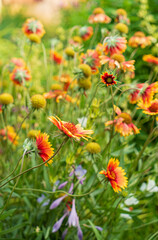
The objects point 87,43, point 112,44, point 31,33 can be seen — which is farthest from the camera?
point 87,43

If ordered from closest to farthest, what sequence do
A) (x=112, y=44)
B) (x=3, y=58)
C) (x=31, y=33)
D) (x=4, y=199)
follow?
1. (x=112, y=44)
2. (x=4, y=199)
3. (x=31, y=33)
4. (x=3, y=58)

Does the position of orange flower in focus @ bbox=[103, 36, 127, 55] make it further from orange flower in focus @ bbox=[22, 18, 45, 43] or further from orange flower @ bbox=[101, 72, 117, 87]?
orange flower in focus @ bbox=[22, 18, 45, 43]

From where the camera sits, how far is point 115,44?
3.10 feet

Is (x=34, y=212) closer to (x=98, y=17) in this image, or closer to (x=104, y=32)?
(x=104, y=32)

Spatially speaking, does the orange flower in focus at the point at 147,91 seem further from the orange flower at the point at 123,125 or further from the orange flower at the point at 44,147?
the orange flower at the point at 44,147

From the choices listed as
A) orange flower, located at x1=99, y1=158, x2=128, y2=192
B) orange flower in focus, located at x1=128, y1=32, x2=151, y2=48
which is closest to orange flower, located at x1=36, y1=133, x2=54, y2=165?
orange flower, located at x1=99, y1=158, x2=128, y2=192

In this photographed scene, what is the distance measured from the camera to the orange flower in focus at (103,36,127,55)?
0.93 m

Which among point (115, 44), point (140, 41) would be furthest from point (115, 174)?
point (140, 41)

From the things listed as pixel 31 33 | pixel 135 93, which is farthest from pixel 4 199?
pixel 31 33

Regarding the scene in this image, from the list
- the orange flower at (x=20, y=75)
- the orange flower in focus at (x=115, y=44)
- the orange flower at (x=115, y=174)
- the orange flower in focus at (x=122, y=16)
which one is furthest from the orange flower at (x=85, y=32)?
the orange flower at (x=115, y=174)

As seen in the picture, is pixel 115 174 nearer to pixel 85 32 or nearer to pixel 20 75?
pixel 20 75

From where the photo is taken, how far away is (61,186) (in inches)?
37.6

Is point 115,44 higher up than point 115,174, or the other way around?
point 115,44

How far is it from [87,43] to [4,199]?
1614 millimetres
